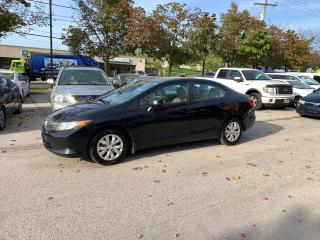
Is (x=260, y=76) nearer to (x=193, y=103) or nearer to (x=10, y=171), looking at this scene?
(x=193, y=103)

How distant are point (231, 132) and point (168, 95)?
6.13ft

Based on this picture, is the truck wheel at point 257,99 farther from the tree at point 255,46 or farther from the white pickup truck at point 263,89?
the tree at point 255,46

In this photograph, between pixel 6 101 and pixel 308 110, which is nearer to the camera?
pixel 6 101

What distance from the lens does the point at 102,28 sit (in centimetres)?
2619

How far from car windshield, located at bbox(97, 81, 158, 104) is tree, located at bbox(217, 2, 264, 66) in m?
23.8

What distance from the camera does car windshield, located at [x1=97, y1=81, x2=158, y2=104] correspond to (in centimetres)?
646

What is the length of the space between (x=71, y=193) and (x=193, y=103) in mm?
3228

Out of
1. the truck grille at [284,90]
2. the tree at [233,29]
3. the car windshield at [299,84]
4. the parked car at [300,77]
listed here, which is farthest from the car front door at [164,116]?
the tree at [233,29]

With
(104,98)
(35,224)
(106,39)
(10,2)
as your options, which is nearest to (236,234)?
(35,224)

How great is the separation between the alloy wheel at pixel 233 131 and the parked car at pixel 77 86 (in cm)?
343

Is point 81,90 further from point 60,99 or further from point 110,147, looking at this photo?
point 110,147

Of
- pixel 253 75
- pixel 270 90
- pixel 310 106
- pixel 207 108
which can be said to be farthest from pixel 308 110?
pixel 207 108

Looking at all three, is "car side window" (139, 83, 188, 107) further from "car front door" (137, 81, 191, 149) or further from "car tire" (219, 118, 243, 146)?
"car tire" (219, 118, 243, 146)

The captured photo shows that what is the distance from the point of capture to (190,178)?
17.9 feet
